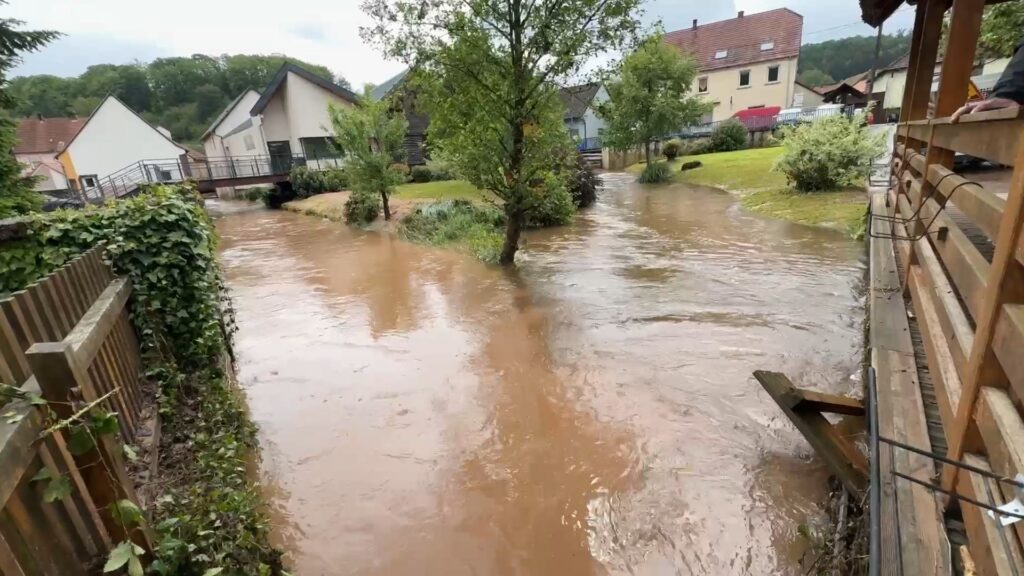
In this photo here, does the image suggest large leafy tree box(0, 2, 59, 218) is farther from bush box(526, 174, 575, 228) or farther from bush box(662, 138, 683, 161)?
→ bush box(662, 138, 683, 161)

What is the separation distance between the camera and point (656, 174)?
82.0 feet

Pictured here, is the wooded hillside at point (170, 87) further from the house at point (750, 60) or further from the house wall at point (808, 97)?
the house wall at point (808, 97)

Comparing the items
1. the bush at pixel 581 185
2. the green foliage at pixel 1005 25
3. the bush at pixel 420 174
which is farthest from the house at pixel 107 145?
the green foliage at pixel 1005 25

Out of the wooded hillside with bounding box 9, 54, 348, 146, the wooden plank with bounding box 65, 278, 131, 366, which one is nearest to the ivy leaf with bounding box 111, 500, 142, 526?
the wooden plank with bounding box 65, 278, 131, 366

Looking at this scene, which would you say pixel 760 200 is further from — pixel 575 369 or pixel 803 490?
pixel 803 490

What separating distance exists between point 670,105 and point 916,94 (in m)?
19.6

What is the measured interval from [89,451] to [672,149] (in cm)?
3272

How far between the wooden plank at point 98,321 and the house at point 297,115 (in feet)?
92.9

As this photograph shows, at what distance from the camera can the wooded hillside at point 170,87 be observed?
5916cm

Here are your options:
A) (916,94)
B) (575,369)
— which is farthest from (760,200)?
(575,369)

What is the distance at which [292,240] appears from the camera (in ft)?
56.7

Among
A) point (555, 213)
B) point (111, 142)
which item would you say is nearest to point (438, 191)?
point (555, 213)

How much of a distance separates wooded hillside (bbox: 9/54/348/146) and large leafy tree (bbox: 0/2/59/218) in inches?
2171

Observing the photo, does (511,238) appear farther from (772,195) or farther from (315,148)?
(315,148)
